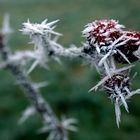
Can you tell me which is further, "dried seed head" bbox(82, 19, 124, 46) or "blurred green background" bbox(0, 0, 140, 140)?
"blurred green background" bbox(0, 0, 140, 140)

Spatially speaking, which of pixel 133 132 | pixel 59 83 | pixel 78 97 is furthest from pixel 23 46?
pixel 133 132

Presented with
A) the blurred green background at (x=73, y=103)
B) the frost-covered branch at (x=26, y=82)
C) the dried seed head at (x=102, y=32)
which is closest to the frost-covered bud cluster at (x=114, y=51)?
the dried seed head at (x=102, y=32)

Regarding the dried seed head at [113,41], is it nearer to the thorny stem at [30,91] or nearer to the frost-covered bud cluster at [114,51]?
the frost-covered bud cluster at [114,51]

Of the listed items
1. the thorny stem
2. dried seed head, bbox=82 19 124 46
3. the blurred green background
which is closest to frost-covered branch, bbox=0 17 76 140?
the thorny stem

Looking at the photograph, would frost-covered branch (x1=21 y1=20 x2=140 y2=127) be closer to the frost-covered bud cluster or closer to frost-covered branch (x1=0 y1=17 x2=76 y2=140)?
the frost-covered bud cluster

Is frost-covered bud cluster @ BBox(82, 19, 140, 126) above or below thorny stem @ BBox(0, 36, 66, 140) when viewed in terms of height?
below

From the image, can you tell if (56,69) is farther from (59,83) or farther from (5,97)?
(5,97)

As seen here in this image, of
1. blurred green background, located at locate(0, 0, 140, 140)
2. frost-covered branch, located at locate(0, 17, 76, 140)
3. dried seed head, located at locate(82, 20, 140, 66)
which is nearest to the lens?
dried seed head, located at locate(82, 20, 140, 66)

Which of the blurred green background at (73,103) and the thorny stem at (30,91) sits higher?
the blurred green background at (73,103)
